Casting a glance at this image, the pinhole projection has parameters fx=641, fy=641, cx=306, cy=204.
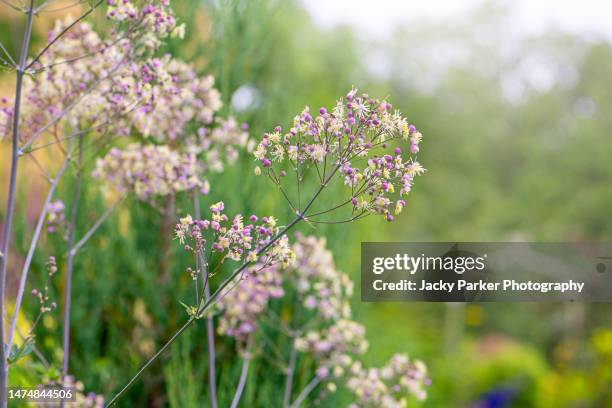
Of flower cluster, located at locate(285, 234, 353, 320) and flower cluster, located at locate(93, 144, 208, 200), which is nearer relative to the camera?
flower cluster, located at locate(93, 144, 208, 200)

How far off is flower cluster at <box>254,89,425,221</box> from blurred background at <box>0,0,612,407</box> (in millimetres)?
1015

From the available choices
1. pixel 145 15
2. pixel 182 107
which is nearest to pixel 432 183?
pixel 182 107

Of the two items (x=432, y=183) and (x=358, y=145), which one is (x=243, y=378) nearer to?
(x=358, y=145)

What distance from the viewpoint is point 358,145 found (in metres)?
1.31

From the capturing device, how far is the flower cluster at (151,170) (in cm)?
206

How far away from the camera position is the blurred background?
314 centimetres

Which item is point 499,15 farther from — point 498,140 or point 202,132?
point 202,132

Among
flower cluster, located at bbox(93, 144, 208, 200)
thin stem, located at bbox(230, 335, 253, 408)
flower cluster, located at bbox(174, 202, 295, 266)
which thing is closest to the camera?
flower cluster, located at bbox(174, 202, 295, 266)

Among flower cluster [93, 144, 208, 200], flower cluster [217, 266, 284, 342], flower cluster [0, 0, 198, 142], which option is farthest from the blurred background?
flower cluster [0, 0, 198, 142]

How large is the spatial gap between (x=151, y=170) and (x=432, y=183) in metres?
12.5

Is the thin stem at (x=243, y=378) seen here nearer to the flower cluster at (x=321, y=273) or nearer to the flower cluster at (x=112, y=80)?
the flower cluster at (x=321, y=273)

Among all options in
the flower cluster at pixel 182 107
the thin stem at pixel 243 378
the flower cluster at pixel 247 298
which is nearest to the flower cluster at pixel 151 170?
the flower cluster at pixel 182 107

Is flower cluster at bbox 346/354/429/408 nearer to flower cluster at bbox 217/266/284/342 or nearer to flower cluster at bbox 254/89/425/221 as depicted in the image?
flower cluster at bbox 217/266/284/342

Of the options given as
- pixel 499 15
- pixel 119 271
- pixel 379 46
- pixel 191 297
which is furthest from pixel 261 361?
pixel 499 15
